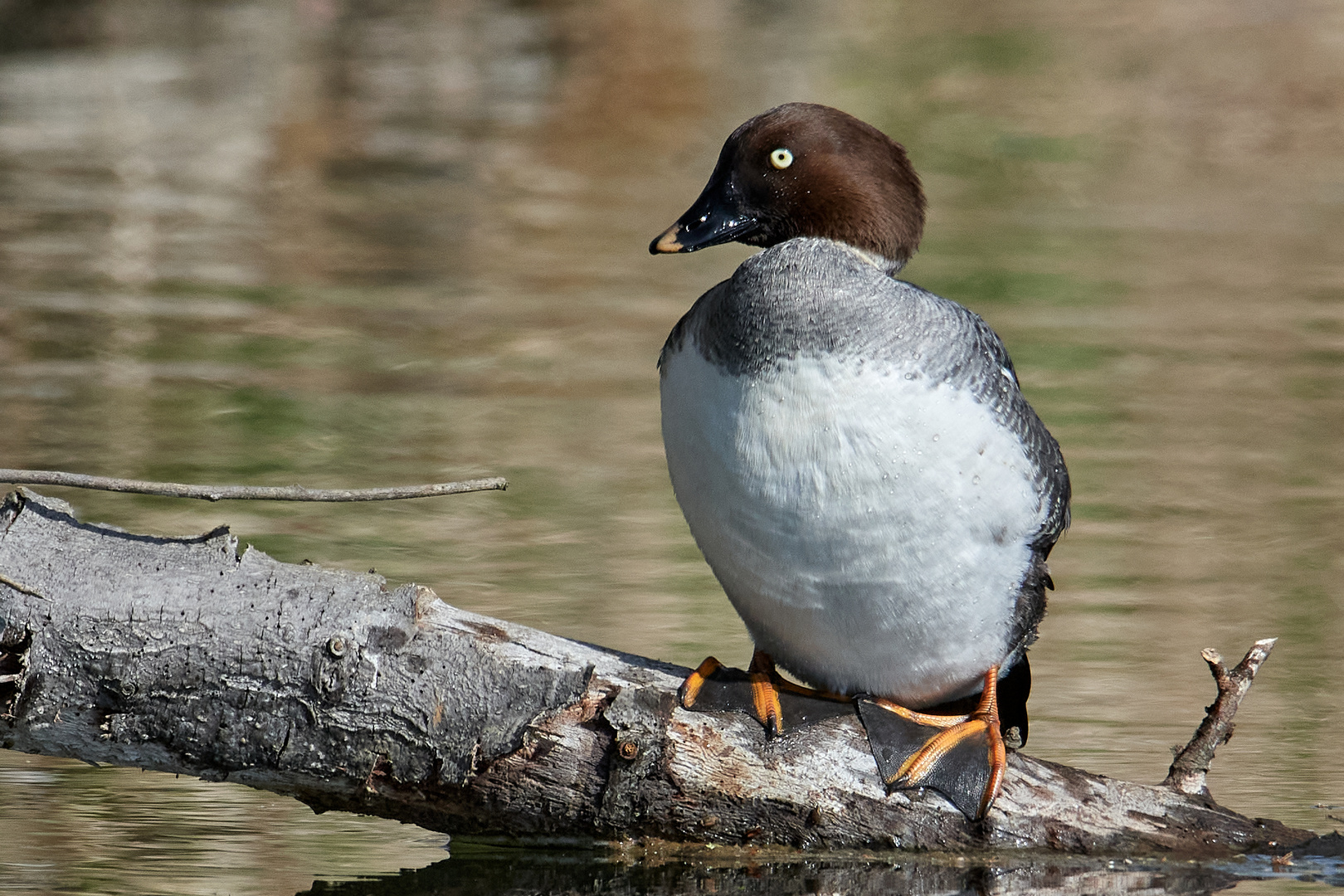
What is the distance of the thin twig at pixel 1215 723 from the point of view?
382 centimetres

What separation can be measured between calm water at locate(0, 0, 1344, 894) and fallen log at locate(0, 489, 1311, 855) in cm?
24

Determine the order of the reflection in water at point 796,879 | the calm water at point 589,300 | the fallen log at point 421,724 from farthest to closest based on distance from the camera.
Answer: the calm water at point 589,300
the reflection in water at point 796,879
the fallen log at point 421,724

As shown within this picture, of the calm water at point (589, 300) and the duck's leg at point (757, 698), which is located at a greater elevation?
the calm water at point (589, 300)

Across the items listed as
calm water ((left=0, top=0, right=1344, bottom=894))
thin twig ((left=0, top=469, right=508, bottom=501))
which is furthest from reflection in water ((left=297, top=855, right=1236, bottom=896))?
thin twig ((left=0, top=469, right=508, bottom=501))

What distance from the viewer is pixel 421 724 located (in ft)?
12.0

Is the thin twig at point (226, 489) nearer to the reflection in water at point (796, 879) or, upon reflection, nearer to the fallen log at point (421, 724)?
the fallen log at point (421, 724)

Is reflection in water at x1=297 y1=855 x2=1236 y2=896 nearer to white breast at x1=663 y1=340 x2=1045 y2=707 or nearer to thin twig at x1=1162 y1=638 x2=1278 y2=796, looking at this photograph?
thin twig at x1=1162 y1=638 x2=1278 y2=796

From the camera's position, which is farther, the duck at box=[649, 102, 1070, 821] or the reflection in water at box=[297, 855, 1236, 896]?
the reflection in water at box=[297, 855, 1236, 896]

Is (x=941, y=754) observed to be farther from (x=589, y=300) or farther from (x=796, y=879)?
(x=589, y=300)

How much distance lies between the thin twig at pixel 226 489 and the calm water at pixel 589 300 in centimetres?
83

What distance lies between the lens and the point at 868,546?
12.0 ft

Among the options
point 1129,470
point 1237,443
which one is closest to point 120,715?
point 1129,470

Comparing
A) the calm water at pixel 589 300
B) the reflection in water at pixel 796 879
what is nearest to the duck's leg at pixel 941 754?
the reflection in water at pixel 796 879

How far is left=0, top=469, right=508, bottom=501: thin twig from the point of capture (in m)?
3.42
